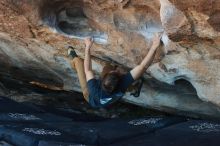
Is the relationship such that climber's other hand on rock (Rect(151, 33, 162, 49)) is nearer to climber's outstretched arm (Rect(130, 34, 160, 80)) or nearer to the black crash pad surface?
climber's outstretched arm (Rect(130, 34, 160, 80))

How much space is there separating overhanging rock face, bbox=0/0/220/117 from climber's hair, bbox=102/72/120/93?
1.35ft

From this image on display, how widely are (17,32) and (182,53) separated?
132 centimetres

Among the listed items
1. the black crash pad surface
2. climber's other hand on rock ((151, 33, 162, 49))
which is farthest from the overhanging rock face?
the black crash pad surface

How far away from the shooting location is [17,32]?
4109 mm

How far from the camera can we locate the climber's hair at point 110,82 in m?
3.42

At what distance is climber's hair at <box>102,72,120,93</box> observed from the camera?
3.42m

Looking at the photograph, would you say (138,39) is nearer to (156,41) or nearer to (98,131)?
(156,41)

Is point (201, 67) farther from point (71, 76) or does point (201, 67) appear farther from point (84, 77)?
point (71, 76)

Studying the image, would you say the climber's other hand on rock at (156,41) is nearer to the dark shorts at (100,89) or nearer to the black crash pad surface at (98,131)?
the dark shorts at (100,89)

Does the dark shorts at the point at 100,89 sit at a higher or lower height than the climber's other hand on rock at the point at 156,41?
lower

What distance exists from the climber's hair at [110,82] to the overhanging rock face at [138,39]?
412 mm

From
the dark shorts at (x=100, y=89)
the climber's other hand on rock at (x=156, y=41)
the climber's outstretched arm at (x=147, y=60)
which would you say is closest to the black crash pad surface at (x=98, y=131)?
the dark shorts at (x=100, y=89)

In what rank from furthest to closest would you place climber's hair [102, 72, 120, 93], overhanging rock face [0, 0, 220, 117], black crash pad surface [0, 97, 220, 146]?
1. climber's hair [102, 72, 120, 93]
2. overhanging rock face [0, 0, 220, 117]
3. black crash pad surface [0, 97, 220, 146]

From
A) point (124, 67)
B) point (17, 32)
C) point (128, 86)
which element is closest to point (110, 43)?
point (124, 67)
